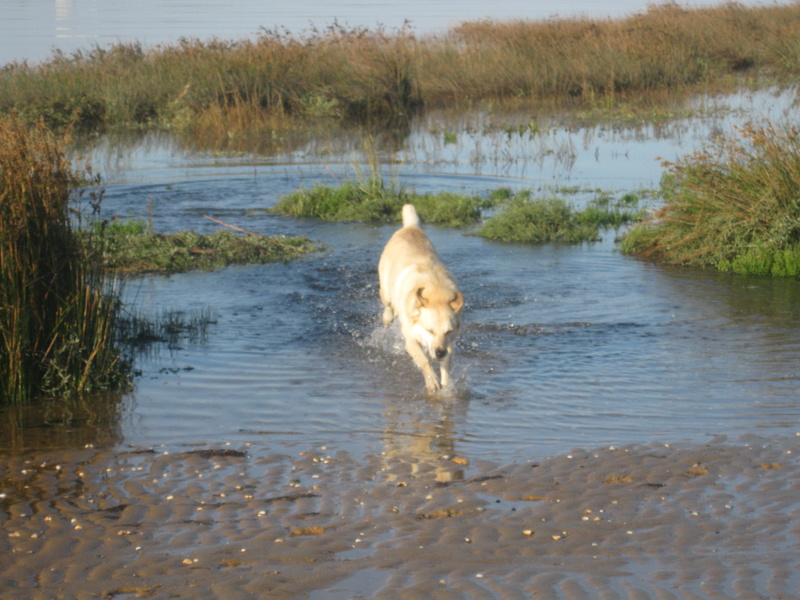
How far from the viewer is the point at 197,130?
80.3 feet

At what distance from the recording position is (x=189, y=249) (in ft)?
40.1

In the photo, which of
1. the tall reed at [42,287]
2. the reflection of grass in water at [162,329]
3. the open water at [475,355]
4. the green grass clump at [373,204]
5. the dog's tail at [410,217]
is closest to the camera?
the open water at [475,355]

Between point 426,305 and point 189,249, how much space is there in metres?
5.66

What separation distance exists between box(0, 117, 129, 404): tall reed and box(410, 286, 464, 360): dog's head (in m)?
2.52

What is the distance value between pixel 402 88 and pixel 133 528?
23.0 m

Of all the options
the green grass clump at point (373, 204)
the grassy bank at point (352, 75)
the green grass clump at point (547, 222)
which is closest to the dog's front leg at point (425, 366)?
the green grass clump at point (547, 222)

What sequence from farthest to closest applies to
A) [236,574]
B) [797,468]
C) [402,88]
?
1. [402,88]
2. [797,468]
3. [236,574]

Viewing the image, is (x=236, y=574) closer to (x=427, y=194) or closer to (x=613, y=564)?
(x=613, y=564)

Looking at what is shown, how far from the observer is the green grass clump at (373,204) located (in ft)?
48.5

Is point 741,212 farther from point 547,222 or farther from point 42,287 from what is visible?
point 42,287

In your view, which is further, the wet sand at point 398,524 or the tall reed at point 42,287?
the tall reed at point 42,287

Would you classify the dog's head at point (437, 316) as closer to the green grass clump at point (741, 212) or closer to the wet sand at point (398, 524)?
the wet sand at point (398, 524)

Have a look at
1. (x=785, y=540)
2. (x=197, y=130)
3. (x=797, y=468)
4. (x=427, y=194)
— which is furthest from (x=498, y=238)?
(x=197, y=130)

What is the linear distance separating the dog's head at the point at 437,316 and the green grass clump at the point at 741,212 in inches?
217
